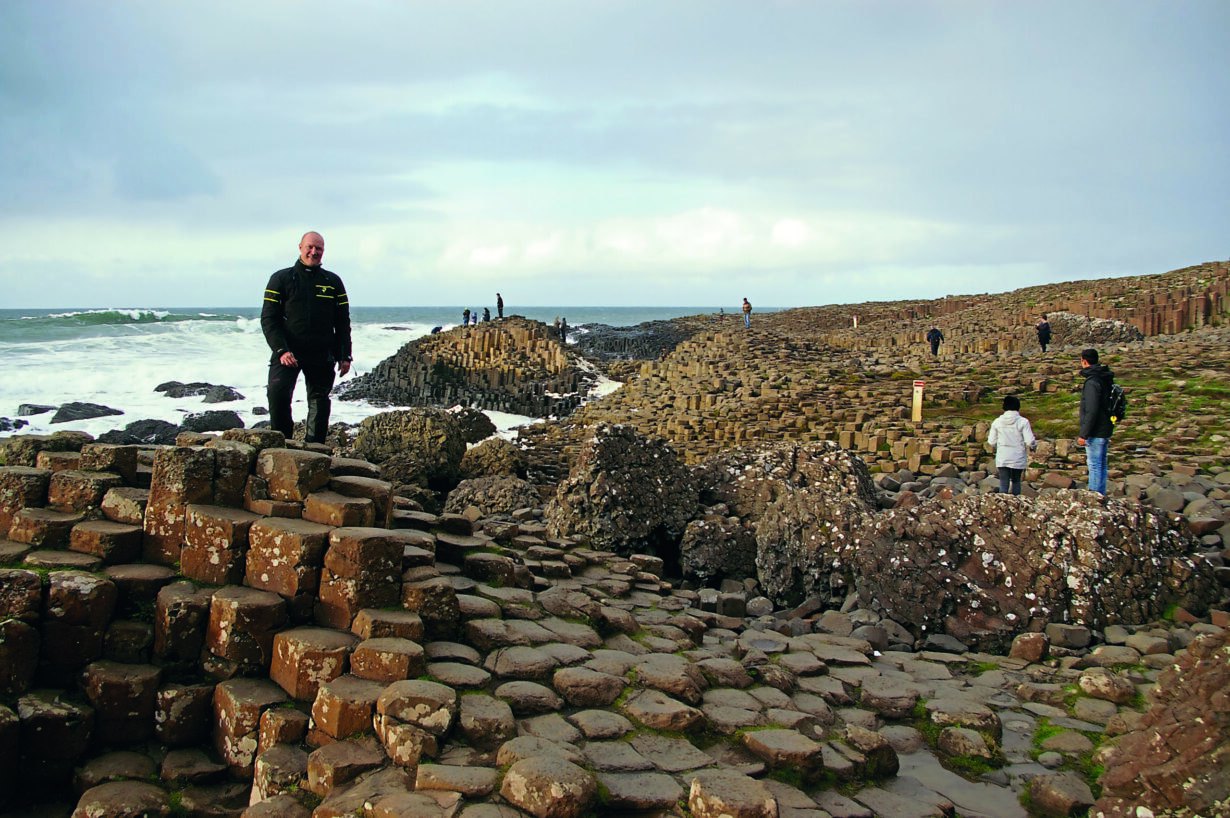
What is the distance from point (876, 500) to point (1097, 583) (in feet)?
9.92

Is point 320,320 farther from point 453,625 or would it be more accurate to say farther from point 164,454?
point 453,625

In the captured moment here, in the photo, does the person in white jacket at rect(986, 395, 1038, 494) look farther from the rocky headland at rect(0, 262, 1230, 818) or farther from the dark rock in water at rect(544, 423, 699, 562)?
the dark rock in water at rect(544, 423, 699, 562)

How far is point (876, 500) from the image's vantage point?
31.2 feet

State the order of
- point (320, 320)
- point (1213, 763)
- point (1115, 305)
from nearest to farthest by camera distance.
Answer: point (1213, 763) < point (320, 320) < point (1115, 305)

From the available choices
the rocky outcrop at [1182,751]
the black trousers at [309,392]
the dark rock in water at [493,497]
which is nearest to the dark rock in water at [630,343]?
the dark rock in water at [493,497]

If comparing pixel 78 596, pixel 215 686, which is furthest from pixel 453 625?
pixel 78 596

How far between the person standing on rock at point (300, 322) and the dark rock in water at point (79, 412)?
62.9 ft

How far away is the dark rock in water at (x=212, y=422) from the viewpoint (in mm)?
20952

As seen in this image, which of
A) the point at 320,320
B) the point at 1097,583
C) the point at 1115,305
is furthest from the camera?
the point at 1115,305

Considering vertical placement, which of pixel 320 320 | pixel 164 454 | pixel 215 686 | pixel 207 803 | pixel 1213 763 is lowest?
pixel 207 803

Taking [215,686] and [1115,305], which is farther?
[1115,305]

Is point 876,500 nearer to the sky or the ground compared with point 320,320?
nearer to the ground

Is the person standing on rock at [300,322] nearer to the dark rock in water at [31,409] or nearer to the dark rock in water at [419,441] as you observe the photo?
the dark rock in water at [419,441]

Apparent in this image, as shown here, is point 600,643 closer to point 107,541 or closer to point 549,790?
point 549,790
